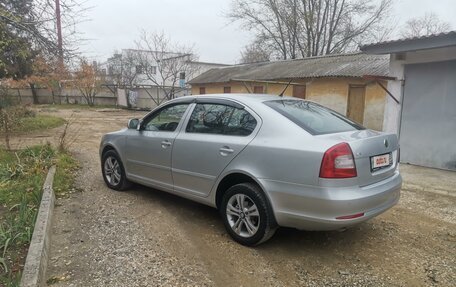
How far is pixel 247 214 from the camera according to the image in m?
3.66

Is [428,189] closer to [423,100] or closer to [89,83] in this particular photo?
[423,100]

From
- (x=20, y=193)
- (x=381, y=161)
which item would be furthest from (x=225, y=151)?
Answer: (x=20, y=193)

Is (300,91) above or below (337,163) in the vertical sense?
above

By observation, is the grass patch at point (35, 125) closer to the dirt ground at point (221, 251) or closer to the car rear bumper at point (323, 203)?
the dirt ground at point (221, 251)

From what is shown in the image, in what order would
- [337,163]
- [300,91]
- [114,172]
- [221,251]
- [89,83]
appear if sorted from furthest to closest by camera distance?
[89,83] < [300,91] < [114,172] < [221,251] < [337,163]

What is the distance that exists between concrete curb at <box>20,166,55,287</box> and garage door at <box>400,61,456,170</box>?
24.3 feet

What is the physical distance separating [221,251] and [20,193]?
321cm

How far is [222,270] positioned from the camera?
3262 mm

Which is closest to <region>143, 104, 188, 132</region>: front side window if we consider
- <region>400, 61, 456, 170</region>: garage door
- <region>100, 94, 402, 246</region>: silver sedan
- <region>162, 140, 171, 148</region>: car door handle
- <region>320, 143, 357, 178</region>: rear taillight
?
<region>100, 94, 402, 246</region>: silver sedan

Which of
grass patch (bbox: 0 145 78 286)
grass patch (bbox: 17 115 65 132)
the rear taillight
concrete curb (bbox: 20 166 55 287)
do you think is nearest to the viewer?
concrete curb (bbox: 20 166 55 287)

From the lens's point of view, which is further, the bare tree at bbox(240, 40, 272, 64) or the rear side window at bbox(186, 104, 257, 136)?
the bare tree at bbox(240, 40, 272, 64)

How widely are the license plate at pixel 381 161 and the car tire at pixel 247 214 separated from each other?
3.48 feet

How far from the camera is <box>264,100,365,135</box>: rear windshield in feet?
11.7

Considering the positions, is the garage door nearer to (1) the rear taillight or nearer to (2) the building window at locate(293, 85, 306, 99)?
(1) the rear taillight
